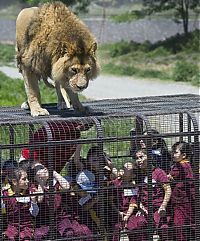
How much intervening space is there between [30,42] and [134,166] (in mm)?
1568

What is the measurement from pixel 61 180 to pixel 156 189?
2.42 feet

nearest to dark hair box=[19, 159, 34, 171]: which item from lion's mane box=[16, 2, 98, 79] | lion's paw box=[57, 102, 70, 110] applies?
lion's mane box=[16, 2, 98, 79]

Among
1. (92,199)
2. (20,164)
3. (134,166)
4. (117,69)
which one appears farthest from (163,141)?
(117,69)

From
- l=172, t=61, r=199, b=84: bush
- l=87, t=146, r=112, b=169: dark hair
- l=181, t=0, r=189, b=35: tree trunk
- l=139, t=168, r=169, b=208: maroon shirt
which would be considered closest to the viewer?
l=87, t=146, r=112, b=169: dark hair

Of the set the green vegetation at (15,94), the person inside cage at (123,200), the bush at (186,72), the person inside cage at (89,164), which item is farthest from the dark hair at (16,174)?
the bush at (186,72)

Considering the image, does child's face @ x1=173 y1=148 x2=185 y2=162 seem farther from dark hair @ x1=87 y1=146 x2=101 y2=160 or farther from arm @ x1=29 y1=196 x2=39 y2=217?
arm @ x1=29 y1=196 x2=39 y2=217

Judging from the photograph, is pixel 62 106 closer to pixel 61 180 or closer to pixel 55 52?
pixel 55 52

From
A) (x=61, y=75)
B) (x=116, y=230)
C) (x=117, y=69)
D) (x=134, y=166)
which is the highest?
(x=61, y=75)

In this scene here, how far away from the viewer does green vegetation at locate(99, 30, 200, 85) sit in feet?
66.6

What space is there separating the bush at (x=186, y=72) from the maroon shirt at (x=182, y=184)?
1246 cm

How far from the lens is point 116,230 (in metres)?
5.66

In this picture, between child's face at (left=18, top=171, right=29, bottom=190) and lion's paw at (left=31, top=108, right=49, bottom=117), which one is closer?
child's face at (left=18, top=171, right=29, bottom=190)

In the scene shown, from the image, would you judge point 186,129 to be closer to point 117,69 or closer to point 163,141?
point 163,141

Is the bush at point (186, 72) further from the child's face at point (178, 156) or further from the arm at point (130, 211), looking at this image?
the arm at point (130, 211)
